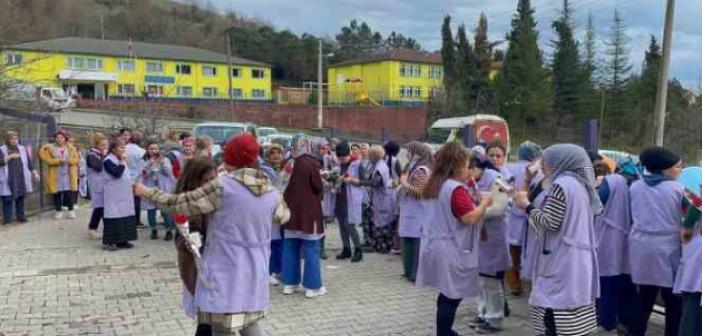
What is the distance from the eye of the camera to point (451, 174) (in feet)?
15.7

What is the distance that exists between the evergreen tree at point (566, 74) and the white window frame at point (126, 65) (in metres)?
47.5

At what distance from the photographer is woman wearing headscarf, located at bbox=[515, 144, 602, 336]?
13.4 feet

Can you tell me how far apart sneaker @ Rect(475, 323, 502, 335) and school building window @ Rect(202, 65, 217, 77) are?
74.4m

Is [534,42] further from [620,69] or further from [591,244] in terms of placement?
[591,244]

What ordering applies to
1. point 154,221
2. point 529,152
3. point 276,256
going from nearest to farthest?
1. point 529,152
2. point 276,256
3. point 154,221

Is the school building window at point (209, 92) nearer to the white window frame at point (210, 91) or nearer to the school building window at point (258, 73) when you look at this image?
the white window frame at point (210, 91)

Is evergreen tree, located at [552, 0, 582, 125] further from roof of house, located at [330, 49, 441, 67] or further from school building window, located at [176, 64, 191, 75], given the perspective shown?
school building window, located at [176, 64, 191, 75]

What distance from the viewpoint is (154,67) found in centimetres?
7450

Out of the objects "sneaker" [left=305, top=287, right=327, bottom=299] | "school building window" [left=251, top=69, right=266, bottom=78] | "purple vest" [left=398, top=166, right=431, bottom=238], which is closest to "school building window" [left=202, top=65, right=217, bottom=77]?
"school building window" [left=251, top=69, right=266, bottom=78]

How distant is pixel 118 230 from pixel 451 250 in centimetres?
647

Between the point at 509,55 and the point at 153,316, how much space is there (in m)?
54.3

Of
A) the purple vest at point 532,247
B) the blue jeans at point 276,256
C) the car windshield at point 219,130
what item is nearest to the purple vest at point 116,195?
the blue jeans at point 276,256

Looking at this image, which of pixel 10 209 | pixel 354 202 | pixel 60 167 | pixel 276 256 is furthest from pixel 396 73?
pixel 276 256

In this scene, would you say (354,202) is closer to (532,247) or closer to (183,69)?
(532,247)
